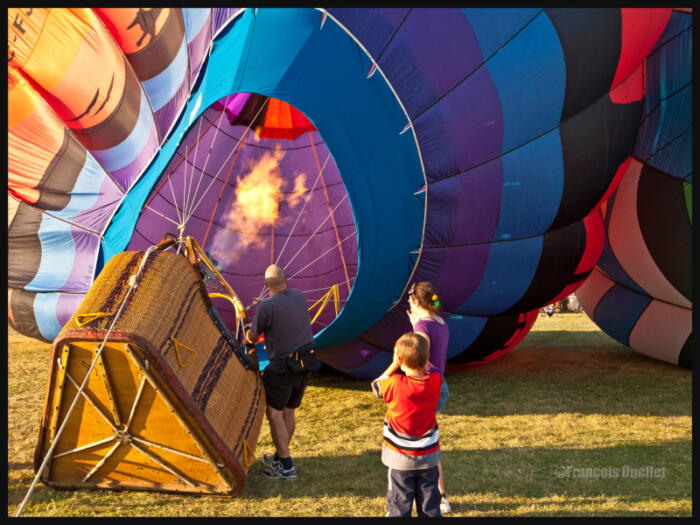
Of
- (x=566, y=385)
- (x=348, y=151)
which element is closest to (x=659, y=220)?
(x=566, y=385)

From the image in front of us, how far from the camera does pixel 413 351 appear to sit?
7.73ft

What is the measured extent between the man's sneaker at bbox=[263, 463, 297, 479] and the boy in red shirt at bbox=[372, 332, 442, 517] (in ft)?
3.33

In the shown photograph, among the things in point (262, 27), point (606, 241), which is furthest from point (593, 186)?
point (262, 27)

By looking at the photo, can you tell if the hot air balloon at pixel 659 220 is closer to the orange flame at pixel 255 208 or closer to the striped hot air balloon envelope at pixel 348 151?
the striped hot air balloon envelope at pixel 348 151

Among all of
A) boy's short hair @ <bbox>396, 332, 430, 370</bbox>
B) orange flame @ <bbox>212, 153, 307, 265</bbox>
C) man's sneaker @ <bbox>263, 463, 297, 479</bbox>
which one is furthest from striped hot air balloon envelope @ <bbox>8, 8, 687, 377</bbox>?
boy's short hair @ <bbox>396, 332, 430, 370</bbox>

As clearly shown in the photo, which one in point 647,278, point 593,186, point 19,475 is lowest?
point 19,475

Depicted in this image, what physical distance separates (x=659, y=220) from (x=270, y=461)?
4.76m

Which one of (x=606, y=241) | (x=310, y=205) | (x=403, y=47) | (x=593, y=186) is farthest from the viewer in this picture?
(x=310, y=205)

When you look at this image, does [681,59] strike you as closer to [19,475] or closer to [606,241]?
[606,241]

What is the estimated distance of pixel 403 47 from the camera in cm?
417

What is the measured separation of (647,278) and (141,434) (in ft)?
18.0

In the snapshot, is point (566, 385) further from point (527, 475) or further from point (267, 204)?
point (267, 204)

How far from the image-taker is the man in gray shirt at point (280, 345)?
3.31 m

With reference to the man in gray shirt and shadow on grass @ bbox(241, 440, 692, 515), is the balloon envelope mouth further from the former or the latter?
shadow on grass @ bbox(241, 440, 692, 515)
